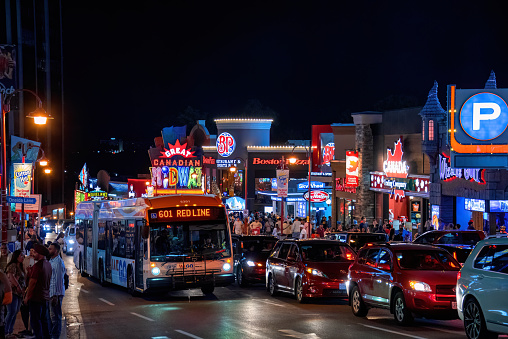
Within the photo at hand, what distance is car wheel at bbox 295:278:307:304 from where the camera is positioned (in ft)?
63.6

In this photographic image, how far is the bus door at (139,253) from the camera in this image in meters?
20.8

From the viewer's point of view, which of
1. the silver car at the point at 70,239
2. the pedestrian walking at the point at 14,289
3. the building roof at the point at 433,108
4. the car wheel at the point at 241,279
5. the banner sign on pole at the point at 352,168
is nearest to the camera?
the pedestrian walking at the point at 14,289

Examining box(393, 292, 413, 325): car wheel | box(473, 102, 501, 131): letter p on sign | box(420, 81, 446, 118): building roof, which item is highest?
box(420, 81, 446, 118): building roof

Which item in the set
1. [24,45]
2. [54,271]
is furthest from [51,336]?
[24,45]

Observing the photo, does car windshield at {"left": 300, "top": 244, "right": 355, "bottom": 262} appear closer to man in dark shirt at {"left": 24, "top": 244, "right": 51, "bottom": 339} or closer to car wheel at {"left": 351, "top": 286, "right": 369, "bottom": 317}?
car wheel at {"left": 351, "top": 286, "right": 369, "bottom": 317}

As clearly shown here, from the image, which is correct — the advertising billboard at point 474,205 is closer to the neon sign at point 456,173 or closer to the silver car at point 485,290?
the neon sign at point 456,173

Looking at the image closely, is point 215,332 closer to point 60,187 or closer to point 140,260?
point 140,260

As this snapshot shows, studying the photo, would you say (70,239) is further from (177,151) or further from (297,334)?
(297,334)

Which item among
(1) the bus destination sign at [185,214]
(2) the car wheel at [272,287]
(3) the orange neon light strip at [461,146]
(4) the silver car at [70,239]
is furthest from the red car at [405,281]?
(4) the silver car at [70,239]

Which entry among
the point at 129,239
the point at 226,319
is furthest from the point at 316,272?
the point at 129,239

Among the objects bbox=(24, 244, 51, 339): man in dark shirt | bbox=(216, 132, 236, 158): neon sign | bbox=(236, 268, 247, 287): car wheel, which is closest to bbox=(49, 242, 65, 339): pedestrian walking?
bbox=(24, 244, 51, 339): man in dark shirt

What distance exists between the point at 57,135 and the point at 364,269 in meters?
87.5

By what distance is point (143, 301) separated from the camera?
68.7 ft

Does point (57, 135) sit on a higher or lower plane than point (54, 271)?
higher
